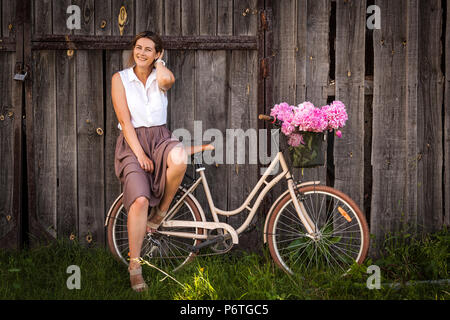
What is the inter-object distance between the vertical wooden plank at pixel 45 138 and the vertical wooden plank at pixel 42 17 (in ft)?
0.67

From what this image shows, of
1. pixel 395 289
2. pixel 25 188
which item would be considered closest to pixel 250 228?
pixel 395 289

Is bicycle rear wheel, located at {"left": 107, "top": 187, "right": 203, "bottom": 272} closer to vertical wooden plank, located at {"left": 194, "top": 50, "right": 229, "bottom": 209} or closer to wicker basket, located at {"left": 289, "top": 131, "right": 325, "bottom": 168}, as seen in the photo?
vertical wooden plank, located at {"left": 194, "top": 50, "right": 229, "bottom": 209}

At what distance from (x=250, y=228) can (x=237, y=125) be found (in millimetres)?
997

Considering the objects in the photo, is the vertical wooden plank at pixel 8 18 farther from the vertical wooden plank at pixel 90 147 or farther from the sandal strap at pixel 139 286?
the sandal strap at pixel 139 286

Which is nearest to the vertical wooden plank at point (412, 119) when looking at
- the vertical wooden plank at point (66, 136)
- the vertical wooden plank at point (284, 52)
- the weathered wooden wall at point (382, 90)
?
the weathered wooden wall at point (382, 90)

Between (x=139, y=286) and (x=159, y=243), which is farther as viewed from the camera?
(x=159, y=243)

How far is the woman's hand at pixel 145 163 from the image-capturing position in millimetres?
3658

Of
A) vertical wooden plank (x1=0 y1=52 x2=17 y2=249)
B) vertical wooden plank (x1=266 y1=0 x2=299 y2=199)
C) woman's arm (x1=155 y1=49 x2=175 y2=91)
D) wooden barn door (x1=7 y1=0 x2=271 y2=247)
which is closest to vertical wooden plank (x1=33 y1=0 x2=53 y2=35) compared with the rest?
wooden barn door (x1=7 y1=0 x2=271 y2=247)

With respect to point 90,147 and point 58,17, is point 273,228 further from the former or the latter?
point 58,17

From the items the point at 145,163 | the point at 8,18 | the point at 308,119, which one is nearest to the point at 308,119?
the point at 308,119

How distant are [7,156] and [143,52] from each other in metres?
1.78

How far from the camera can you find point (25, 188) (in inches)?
173

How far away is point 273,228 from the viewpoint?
378cm

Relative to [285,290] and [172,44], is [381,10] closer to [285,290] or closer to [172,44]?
[172,44]
